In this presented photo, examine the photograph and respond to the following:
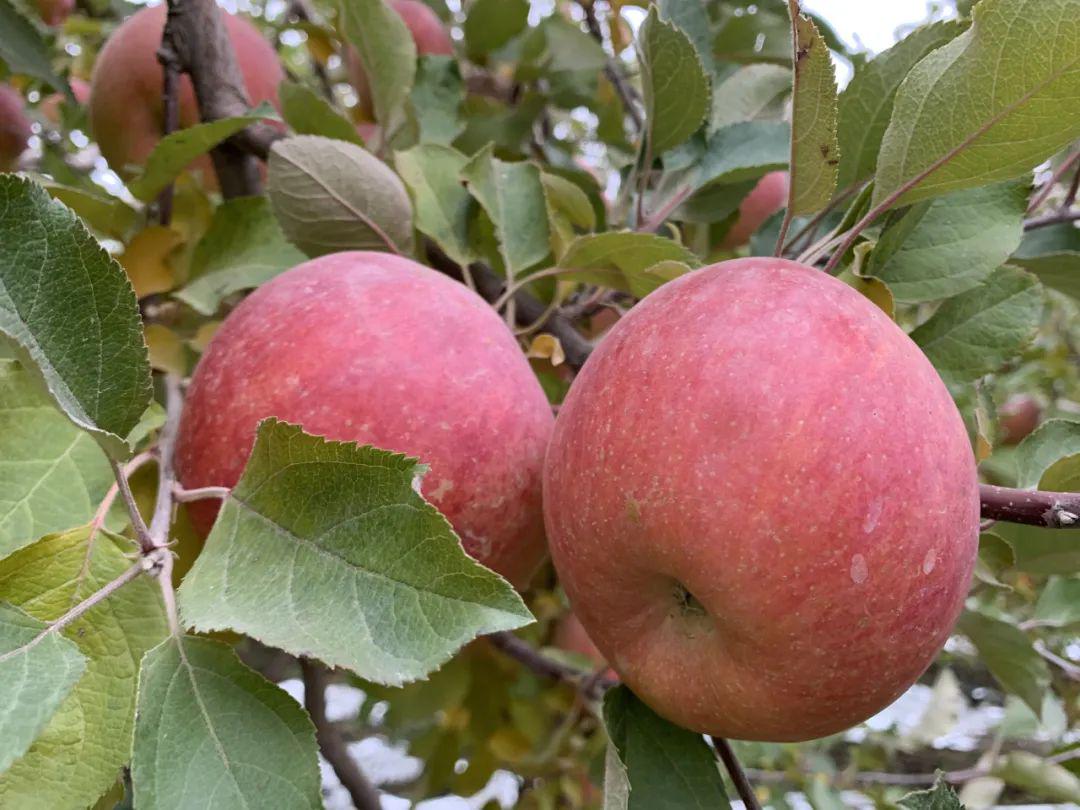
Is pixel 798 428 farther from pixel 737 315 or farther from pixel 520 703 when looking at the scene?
pixel 520 703

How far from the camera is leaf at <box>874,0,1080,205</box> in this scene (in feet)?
1.85

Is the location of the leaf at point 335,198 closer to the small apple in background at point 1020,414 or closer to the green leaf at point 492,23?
the green leaf at point 492,23

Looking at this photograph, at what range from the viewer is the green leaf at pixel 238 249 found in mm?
985

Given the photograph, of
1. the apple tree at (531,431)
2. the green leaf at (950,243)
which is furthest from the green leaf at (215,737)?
the green leaf at (950,243)

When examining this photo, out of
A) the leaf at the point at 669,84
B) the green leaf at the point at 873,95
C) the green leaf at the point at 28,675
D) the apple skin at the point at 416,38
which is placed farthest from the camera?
the apple skin at the point at 416,38

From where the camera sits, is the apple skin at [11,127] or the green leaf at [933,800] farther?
the apple skin at [11,127]

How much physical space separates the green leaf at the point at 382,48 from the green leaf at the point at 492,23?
466mm

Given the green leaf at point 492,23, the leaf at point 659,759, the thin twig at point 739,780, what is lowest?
the thin twig at point 739,780

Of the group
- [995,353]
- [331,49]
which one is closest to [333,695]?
[331,49]

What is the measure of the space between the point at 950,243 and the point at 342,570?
584mm

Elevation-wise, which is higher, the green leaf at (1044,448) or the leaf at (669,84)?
the leaf at (669,84)

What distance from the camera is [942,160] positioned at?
24.8 inches

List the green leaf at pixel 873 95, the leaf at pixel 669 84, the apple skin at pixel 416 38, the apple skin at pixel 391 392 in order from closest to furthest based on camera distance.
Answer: the apple skin at pixel 391 392 → the green leaf at pixel 873 95 → the leaf at pixel 669 84 → the apple skin at pixel 416 38

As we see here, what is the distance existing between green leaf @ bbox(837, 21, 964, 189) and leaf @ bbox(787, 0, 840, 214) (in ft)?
0.45
